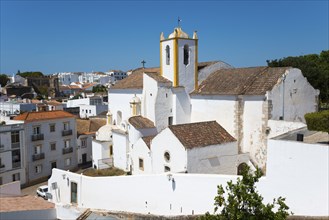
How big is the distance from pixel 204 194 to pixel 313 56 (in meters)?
38.2

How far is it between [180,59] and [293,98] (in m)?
8.50

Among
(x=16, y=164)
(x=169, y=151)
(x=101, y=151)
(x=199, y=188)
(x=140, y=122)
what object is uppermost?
(x=140, y=122)

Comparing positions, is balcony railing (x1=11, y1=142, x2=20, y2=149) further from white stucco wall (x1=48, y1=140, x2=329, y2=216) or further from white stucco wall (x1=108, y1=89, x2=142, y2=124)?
white stucco wall (x1=108, y1=89, x2=142, y2=124)

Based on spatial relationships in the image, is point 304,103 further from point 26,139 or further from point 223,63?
point 26,139

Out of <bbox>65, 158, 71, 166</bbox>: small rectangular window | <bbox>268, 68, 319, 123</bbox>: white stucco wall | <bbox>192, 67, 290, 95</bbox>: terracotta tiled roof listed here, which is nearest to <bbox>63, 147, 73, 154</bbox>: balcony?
<bbox>65, 158, 71, 166</bbox>: small rectangular window

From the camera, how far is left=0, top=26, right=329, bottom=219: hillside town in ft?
44.3

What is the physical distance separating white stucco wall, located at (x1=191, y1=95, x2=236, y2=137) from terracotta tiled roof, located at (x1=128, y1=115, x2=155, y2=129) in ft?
10.9

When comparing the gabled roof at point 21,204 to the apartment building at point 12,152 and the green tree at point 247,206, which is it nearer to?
the apartment building at point 12,152

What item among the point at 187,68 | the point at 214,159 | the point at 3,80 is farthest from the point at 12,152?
the point at 3,80

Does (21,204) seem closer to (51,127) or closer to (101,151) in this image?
(101,151)

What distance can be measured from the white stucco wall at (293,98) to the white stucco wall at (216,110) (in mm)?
2691

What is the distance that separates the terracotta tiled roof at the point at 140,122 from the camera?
24330 millimetres

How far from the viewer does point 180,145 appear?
1864cm

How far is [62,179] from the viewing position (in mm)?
22969
